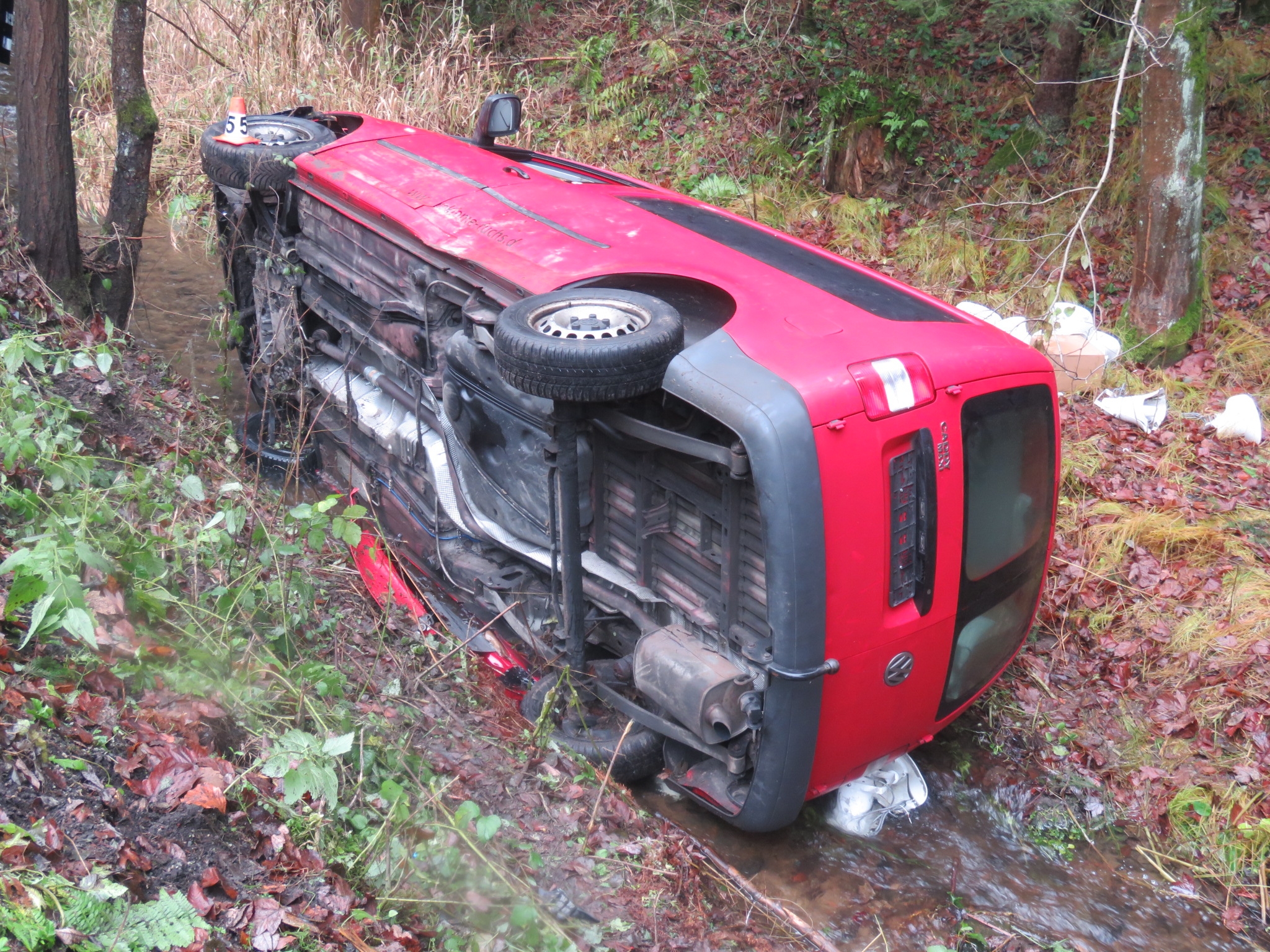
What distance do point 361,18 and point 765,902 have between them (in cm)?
1013

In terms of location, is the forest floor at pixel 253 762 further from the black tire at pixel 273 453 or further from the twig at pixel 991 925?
the black tire at pixel 273 453

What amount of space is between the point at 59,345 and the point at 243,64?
6.50 meters

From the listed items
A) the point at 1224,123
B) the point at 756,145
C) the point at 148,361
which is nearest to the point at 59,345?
the point at 148,361

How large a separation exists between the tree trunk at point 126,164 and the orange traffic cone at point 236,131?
2.81 ft

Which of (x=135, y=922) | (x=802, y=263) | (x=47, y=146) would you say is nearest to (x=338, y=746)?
(x=135, y=922)

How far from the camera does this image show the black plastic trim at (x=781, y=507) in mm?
2994

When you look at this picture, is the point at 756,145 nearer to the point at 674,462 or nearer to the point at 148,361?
the point at 148,361

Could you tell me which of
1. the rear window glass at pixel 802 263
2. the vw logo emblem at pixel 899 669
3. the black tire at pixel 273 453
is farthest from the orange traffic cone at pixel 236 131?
the vw logo emblem at pixel 899 669

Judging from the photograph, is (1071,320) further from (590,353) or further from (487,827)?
(487,827)

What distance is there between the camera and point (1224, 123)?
786 cm

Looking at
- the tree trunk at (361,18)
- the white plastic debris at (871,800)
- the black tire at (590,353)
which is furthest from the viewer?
the tree trunk at (361,18)

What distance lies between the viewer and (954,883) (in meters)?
3.77

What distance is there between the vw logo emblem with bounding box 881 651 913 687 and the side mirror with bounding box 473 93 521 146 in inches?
135

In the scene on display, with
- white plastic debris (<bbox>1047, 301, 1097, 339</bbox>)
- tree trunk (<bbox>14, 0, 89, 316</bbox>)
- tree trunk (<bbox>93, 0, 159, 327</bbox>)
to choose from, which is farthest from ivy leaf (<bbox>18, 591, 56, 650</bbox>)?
white plastic debris (<bbox>1047, 301, 1097, 339</bbox>)
